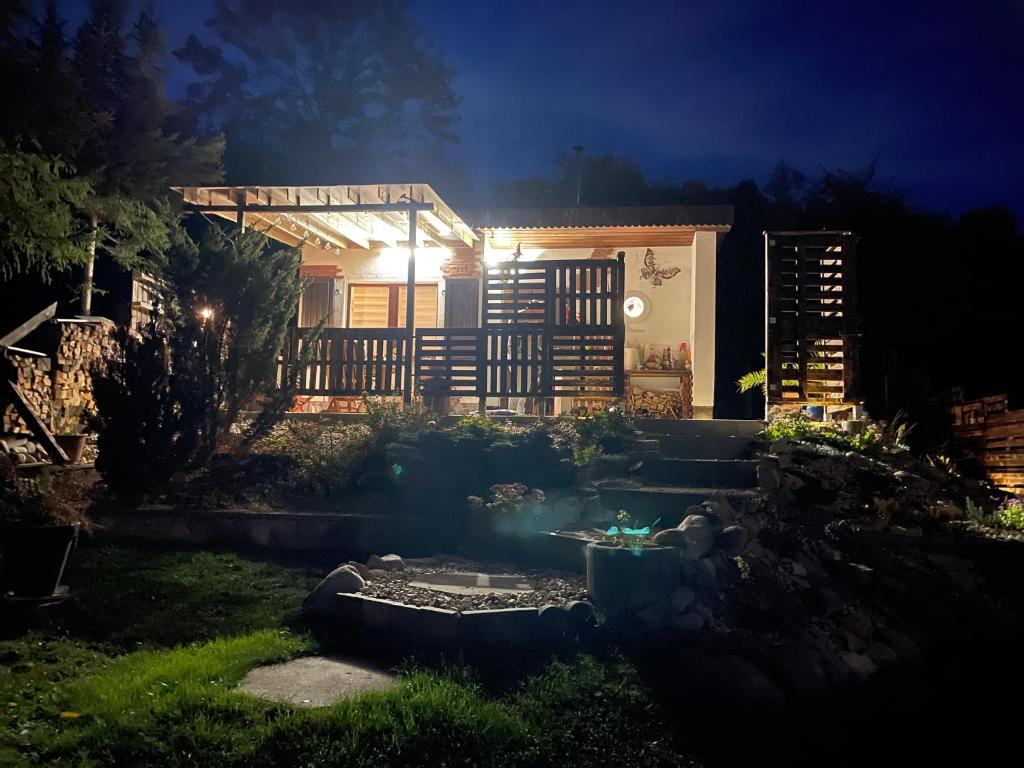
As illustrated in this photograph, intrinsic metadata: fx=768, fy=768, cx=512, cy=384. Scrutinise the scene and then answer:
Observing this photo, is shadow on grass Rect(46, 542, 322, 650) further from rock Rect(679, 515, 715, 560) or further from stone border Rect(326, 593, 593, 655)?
rock Rect(679, 515, 715, 560)

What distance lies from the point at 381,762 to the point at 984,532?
259 inches

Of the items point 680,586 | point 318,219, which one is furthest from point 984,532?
point 318,219

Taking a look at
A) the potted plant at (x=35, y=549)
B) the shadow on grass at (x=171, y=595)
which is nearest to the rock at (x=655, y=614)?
the shadow on grass at (x=171, y=595)

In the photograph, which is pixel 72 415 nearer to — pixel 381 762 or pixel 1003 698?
pixel 381 762

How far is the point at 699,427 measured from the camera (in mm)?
9641

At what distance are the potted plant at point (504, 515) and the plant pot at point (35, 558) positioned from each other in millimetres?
3404

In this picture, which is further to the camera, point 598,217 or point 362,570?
point 598,217

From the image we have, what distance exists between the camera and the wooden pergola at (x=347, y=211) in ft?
37.0

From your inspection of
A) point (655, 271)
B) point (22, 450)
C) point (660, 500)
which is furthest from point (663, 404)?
point (22, 450)

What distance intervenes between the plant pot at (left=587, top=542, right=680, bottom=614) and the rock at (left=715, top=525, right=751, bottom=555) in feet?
3.58

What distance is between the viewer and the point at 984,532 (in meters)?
7.48

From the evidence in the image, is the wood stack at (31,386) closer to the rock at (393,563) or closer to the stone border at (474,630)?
the rock at (393,563)

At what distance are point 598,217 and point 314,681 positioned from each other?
423 inches

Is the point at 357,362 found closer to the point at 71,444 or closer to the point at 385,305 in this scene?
the point at 71,444
